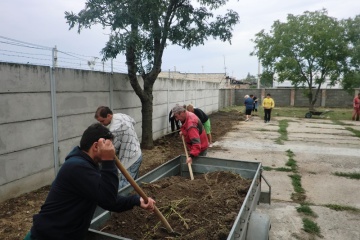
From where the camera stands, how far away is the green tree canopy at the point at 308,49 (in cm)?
1828

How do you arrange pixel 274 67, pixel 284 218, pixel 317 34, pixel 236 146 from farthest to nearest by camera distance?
1. pixel 274 67
2. pixel 317 34
3. pixel 236 146
4. pixel 284 218

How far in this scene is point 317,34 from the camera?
18000mm

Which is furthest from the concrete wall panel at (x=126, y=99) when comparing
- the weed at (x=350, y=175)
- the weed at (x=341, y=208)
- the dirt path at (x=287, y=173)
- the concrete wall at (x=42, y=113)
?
the weed at (x=350, y=175)

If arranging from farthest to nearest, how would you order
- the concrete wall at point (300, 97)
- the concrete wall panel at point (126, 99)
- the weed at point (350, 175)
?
the concrete wall at point (300, 97) → the concrete wall panel at point (126, 99) → the weed at point (350, 175)

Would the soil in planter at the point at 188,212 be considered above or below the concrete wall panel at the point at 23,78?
below

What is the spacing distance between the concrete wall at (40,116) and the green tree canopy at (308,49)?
50.3 feet

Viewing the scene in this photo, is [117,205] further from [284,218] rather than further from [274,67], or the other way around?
[274,67]

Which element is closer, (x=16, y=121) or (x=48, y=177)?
(x=16, y=121)

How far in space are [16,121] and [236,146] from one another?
6.72m

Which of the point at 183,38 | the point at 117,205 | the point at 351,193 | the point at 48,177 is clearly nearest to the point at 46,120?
the point at 48,177

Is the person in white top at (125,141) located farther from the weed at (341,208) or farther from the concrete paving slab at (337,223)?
the weed at (341,208)

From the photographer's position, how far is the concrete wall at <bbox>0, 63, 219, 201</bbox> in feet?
14.5

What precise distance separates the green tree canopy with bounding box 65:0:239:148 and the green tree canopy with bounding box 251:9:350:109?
504 inches

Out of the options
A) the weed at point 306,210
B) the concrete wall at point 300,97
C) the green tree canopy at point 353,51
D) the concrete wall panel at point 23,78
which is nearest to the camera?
the concrete wall panel at point 23,78
